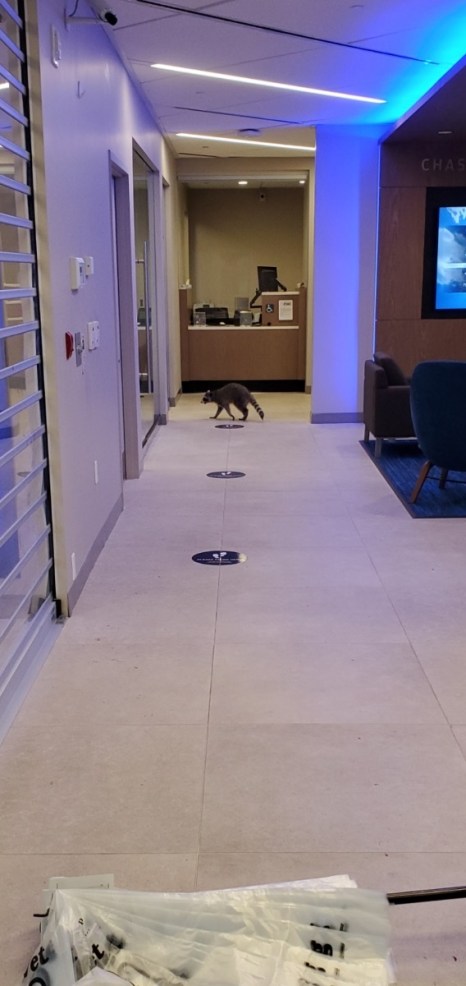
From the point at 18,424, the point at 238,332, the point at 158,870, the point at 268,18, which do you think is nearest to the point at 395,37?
the point at 268,18

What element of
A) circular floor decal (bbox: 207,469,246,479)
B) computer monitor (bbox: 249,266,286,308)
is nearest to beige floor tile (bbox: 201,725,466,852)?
circular floor decal (bbox: 207,469,246,479)

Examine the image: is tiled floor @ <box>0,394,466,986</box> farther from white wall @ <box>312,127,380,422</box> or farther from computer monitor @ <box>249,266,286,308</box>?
computer monitor @ <box>249,266,286,308</box>

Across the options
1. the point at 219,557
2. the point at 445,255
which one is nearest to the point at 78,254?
the point at 219,557

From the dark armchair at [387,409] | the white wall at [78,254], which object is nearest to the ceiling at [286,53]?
the white wall at [78,254]

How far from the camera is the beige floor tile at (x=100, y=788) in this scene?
2301mm

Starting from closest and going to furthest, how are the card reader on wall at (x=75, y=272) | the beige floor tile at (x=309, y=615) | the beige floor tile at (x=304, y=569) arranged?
the beige floor tile at (x=309, y=615) < the card reader on wall at (x=75, y=272) < the beige floor tile at (x=304, y=569)

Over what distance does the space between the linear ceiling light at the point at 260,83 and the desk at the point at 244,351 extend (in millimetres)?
4528

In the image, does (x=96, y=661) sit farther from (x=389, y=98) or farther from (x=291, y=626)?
(x=389, y=98)

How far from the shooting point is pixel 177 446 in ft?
25.5

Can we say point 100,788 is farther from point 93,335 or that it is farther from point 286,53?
point 286,53

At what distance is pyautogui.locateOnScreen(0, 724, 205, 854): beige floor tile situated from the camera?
7.55ft

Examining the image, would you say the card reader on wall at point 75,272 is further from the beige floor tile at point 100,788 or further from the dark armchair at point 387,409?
the dark armchair at point 387,409

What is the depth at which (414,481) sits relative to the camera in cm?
627

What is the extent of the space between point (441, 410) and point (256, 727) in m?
3.08
